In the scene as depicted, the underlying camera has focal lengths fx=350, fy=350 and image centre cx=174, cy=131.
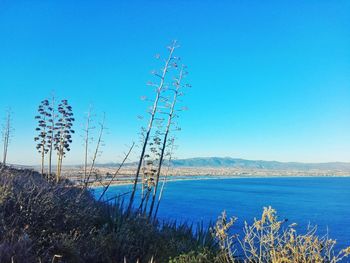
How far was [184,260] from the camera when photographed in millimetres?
5832

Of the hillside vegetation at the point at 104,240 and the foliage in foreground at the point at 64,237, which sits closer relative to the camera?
the hillside vegetation at the point at 104,240

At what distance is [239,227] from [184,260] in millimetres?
30751

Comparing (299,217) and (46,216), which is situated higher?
(46,216)

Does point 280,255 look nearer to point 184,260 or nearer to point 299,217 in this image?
point 184,260

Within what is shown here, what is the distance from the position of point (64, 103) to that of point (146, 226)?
2409 cm

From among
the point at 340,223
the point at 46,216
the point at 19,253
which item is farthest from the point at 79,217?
the point at 340,223

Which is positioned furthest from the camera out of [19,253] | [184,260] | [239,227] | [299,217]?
[299,217]

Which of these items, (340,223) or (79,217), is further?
(340,223)

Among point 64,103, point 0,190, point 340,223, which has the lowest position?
point 340,223

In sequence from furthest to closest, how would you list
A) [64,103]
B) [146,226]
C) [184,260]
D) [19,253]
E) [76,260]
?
[64,103] < [146,226] < [184,260] < [76,260] < [19,253]

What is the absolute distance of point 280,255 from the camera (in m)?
4.66

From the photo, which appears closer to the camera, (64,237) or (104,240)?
(64,237)

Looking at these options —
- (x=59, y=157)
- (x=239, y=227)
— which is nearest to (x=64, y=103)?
(x=59, y=157)

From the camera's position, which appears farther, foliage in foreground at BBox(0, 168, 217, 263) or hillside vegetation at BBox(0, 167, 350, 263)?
foliage in foreground at BBox(0, 168, 217, 263)
